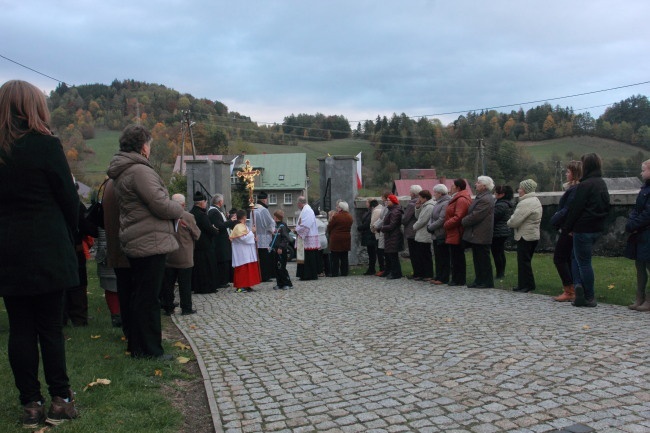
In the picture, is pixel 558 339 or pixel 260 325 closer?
pixel 558 339

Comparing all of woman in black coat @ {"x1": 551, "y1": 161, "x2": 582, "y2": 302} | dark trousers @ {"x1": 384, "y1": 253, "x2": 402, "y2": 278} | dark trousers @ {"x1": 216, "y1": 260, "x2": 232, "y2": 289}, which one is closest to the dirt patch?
woman in black coat @ {"x1": 551, "y1": 161, "x2": 582, "y2": 302}

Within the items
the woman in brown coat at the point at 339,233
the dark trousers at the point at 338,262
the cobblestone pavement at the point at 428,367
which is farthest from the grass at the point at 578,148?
the cobblestone pavement at the point at 428,367

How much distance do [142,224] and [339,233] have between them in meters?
8.61

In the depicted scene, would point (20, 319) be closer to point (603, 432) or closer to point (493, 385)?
point (493, 385)

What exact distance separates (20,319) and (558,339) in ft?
16.0

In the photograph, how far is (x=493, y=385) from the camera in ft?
14.6

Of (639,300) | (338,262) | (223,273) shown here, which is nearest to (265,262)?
(223,273)

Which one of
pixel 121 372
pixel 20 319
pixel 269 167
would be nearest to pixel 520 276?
pixel 121 372

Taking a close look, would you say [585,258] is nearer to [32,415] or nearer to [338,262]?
[32,415]

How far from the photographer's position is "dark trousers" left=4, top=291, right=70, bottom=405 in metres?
3.77

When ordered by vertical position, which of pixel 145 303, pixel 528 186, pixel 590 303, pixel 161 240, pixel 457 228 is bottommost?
pixel 590 303

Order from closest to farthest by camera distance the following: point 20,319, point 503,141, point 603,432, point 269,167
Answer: point 603,432 → point 20,319 → point 503,141 → point 269,167

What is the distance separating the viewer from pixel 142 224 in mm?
5324

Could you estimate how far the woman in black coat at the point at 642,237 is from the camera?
7.33m
